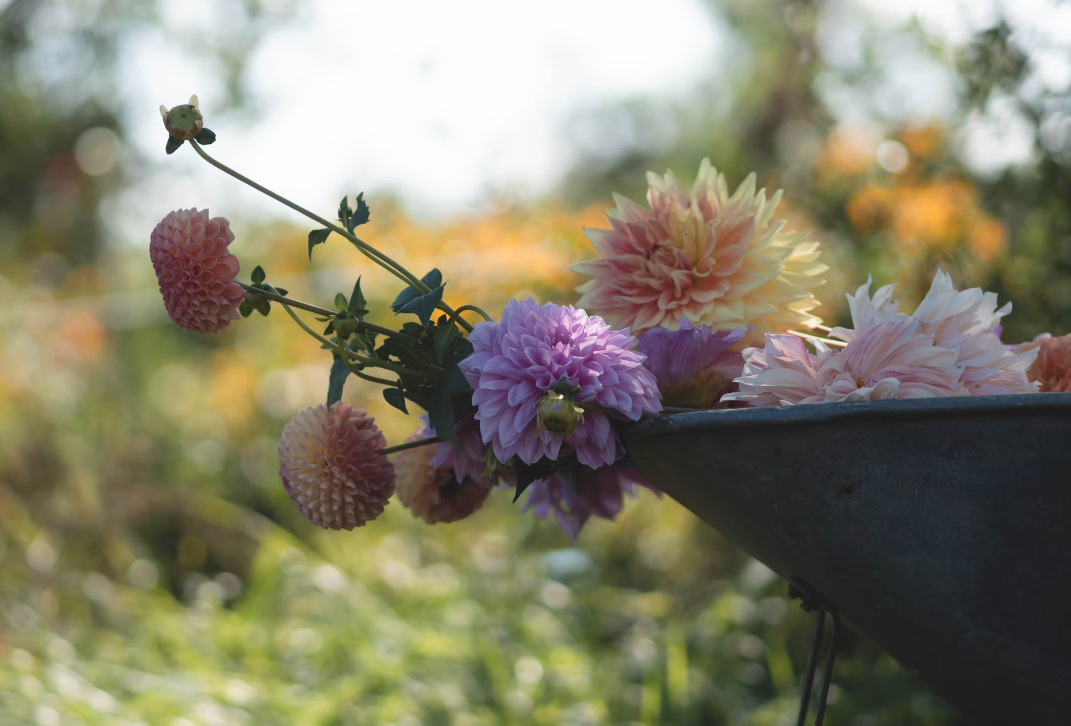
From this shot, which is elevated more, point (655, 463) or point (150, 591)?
point (150, 591)

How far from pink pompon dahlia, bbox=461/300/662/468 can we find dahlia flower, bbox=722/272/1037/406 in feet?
0.32

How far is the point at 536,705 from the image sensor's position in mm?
2086

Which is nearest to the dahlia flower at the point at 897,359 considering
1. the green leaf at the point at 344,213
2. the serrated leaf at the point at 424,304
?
the serrated leaf at the point at 424,304

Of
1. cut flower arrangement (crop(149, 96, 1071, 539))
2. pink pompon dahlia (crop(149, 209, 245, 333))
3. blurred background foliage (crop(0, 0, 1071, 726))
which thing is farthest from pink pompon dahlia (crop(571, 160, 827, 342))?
blurred background foliage (crop(0, 0, 1071, 726))

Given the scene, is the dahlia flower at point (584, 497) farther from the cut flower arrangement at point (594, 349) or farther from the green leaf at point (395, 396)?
the green leaf at point (395, 396)

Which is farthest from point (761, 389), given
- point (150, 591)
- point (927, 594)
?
point (150, 591)

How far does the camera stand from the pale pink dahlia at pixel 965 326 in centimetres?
70

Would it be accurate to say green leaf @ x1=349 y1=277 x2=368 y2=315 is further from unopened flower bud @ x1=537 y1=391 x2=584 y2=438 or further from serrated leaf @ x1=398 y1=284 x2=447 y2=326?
unopened flower bud @ x1=537 y1=391 x2=584 y2=438

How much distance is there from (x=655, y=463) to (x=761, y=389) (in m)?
0.11

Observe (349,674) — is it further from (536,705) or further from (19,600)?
(19,600)

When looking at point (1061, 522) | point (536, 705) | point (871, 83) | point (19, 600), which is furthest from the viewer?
point (19, 600)

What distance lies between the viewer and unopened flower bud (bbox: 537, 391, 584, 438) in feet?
2.02

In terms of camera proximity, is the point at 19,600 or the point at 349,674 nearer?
the point at 349,674

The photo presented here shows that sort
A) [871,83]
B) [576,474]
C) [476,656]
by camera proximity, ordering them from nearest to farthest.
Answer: [576,474], [476,656], [871,83]
